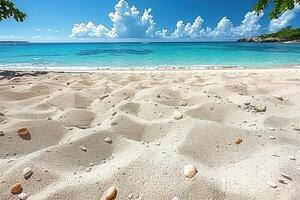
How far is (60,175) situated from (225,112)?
6.03 feet

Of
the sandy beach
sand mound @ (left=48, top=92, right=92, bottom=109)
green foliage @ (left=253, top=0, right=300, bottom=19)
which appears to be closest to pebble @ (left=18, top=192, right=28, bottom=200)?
the sandy beach

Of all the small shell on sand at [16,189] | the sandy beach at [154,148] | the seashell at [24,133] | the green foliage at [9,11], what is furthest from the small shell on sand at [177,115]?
the green foliage at [9,11]

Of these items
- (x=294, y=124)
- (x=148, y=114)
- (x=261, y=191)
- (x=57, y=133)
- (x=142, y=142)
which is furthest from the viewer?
(x=148, y=114)

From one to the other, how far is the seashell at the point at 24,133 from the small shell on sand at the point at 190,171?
1400mm

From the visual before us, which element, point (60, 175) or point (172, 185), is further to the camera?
point (60, 175)

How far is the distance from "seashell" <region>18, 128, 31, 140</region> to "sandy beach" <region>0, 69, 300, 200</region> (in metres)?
0.02

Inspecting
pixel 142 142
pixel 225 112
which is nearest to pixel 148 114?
pixel 142 142

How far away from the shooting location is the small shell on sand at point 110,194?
153cm

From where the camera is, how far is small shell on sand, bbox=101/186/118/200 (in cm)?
153

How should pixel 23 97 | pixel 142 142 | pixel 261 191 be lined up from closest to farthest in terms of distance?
pixel 261 191, pixel 142 142, pixel 23 97

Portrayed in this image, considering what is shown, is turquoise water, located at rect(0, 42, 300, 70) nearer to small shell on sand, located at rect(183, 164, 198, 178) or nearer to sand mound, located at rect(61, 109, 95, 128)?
sand mound, located at rect(61, 109, 95, 128)

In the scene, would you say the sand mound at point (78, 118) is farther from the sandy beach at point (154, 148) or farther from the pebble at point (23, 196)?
the pebble at point (23, 196)

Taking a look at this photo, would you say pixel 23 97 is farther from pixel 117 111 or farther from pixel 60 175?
pixel 60 175

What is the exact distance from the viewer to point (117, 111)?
283cm
